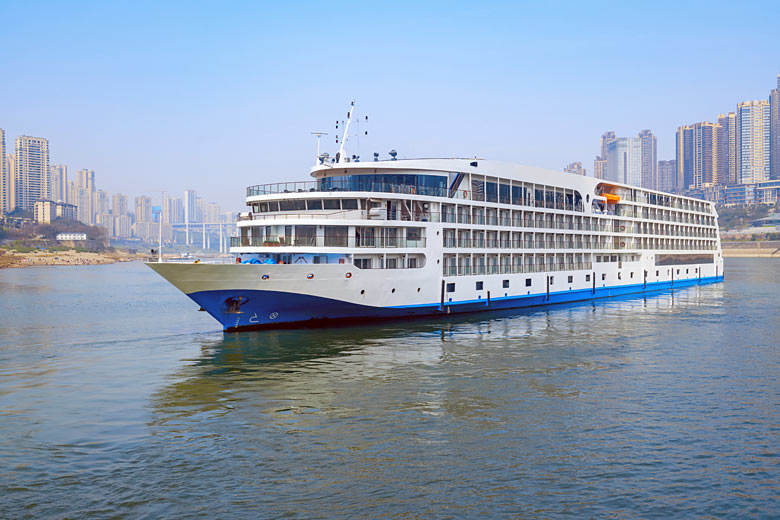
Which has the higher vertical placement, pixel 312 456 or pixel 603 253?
pixel 603 253

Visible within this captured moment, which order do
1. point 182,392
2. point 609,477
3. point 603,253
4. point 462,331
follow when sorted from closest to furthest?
point 609,477, point 182,392, point 462,331, point 603,253

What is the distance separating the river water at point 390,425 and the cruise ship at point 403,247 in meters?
2.44

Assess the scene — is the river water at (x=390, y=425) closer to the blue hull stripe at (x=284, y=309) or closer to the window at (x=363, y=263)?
the blue hull stripe at (x=284, y=309)

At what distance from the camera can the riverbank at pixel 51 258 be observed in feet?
513

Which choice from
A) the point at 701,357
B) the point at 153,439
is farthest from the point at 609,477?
the point at 701,357

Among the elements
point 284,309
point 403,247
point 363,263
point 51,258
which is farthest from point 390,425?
point 51,258

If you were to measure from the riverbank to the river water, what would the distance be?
145259mm

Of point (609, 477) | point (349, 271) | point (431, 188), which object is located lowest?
point (609, 477)

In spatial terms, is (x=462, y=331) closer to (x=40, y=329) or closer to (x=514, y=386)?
(x=514, y=386)

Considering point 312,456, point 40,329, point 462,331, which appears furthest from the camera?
point 40,329

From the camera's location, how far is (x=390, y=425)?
17.2 m

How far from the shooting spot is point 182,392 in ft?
70.1

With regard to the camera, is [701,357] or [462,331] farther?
[462,331]

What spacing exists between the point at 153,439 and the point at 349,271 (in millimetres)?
17307
